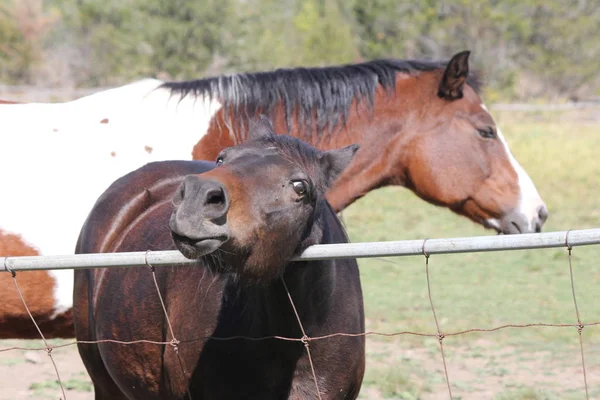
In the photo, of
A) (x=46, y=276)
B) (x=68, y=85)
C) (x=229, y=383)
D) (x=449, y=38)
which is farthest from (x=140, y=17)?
(x=229, y=383)

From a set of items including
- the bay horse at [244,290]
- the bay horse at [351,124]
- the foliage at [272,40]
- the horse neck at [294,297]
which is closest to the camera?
the bay horse at [244,290]

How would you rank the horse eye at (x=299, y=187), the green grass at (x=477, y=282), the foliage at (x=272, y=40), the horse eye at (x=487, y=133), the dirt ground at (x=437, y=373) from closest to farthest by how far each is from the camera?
the horse eye at (x=299, y=187)
the dirt ground at (x=437, y=373)
the horse eye at (x=487, y=133)
the green grass at (x=477, y=282)
the foliage at (x=272, y=40)

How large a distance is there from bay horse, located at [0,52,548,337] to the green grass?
2.10ft

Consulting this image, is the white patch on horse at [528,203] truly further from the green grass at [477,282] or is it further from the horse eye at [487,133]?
the green grass at [477,282]

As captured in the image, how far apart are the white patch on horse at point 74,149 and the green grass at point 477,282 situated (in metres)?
1.56

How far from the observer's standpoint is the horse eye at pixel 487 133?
15.4 ft

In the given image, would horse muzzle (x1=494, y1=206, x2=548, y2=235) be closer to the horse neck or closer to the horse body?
the horse body

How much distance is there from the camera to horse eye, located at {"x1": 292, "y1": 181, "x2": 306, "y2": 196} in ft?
7.32

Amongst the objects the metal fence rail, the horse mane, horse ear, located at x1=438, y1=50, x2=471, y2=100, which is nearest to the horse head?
the metal fence rail

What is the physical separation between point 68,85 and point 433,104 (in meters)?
26.9

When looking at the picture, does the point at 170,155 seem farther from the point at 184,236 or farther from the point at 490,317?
the point at 490,317

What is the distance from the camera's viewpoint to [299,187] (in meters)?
2.24

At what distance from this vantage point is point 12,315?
3980 mm

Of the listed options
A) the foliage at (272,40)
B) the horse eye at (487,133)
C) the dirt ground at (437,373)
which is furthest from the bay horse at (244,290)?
→ the foliage at (272,40)
